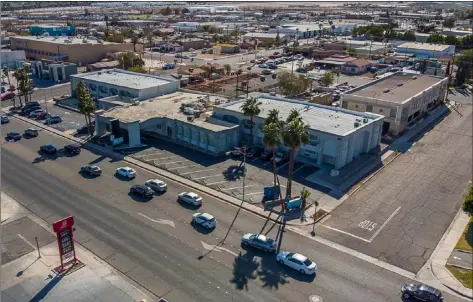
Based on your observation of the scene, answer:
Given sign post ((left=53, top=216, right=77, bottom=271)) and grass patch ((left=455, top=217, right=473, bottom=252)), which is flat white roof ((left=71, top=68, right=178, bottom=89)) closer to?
sign post ((left=53, top=216, right=77, bottom=271))

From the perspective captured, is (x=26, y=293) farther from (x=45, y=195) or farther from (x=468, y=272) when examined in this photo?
(x=468, y=272)

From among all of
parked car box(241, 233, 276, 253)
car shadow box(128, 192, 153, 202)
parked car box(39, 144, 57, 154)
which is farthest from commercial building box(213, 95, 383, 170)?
parked car box(39, 144, 57, 154)

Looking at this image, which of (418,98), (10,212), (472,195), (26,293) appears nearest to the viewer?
(26,293)

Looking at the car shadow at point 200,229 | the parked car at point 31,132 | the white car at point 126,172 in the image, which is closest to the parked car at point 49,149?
the parked car at point 31,132

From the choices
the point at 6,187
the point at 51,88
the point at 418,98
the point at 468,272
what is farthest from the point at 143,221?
the point at 51,88

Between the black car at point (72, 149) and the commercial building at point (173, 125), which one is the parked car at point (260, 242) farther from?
the black car at point (72, 149)

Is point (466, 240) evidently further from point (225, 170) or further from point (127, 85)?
point (127, 85)
